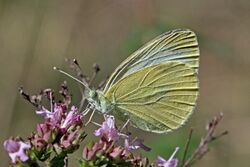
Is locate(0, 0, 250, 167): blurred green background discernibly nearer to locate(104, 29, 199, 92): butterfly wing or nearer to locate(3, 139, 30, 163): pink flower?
locate(104, 29, 199, 92): butterfly wing

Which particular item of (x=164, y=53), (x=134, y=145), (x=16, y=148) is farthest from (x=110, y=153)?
(x=164, y=53)

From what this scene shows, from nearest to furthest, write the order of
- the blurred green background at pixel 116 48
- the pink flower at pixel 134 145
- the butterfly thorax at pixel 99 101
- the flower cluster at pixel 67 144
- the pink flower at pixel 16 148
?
1. the pink flower at pixel 16 148
2. the flower cluster at pixel 67 144
3. the pink flower at pixel 134 145
4. the butterfly thorax at pixel 99 101
5. the blurred green background at pixel 116 48

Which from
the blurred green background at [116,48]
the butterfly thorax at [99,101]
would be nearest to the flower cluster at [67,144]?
the butterfly thorax at [99,101]

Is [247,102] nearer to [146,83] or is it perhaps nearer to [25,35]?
[25,35]

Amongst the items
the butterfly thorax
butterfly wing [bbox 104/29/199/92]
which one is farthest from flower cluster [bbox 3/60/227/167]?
butterfly wing [bbox 104/29/199/92]

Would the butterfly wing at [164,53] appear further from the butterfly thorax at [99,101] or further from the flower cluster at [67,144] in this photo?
the flower cluster at [67,144]

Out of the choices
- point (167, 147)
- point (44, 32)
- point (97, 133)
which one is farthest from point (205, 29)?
point (97, 133)
